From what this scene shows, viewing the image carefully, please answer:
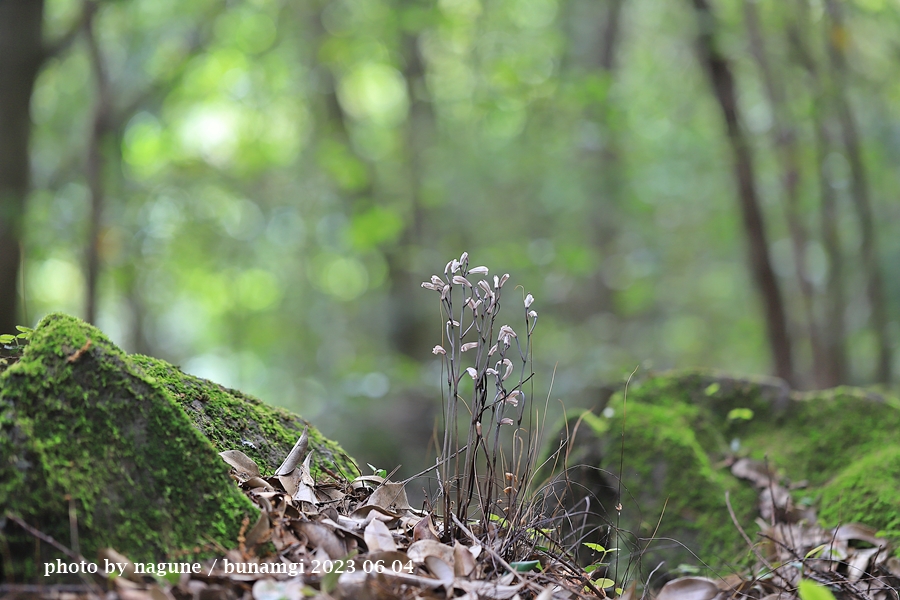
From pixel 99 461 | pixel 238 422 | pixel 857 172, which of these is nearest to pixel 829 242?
pixel 857 172

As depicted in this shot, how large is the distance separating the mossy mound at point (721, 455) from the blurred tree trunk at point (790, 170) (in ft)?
12.9

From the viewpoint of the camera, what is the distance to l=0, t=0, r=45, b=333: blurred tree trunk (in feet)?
18.1

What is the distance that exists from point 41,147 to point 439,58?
261 inches

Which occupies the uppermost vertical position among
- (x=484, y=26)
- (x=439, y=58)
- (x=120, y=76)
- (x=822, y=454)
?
(x=439, y=58)

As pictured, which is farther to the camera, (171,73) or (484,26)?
(484,26)

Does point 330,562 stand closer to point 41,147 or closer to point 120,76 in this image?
point 120,76

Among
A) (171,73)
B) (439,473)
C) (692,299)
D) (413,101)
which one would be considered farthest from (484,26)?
(439,473)

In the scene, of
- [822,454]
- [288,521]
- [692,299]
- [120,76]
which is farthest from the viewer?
[692,299]

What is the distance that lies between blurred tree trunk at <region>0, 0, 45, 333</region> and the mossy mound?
4.81 m

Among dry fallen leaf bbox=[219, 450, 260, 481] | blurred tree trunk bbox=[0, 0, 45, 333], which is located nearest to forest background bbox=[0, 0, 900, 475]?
blurred tree trunk bbox=[0, 0, 45, 333]

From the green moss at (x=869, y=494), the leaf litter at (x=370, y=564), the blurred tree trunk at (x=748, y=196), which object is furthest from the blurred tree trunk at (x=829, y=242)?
the leaf litter at (x=370, y=564)

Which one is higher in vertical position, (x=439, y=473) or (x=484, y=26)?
(x=484, y=26)

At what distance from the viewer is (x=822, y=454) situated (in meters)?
3.12

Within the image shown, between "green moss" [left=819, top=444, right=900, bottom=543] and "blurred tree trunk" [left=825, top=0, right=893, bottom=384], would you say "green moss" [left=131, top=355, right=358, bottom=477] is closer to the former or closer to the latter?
"green moss" [left=819, top=444, right=900, bottom=543]
